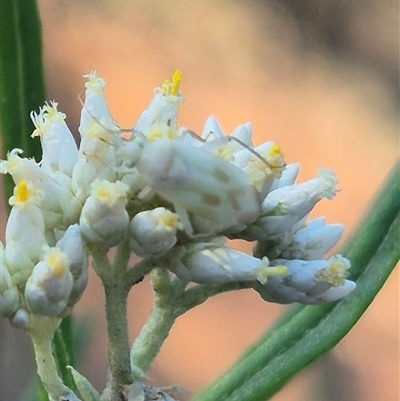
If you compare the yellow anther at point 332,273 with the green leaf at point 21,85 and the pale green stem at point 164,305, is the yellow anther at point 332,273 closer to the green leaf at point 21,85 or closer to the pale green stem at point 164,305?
the pale green stem at point 164,305

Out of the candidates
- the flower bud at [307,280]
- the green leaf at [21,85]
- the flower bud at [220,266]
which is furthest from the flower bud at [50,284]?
the green leaf at [21,85]

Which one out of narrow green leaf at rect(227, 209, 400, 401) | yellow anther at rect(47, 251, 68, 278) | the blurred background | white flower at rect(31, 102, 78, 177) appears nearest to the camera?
yellow anther at rect(47, 251, 68, 278)

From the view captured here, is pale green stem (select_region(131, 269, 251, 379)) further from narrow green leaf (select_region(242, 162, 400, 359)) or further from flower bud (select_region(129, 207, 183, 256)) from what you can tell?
narrow green leaf (select_region(242, 162, 400, 359))

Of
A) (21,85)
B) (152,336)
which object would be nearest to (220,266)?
(152,336)

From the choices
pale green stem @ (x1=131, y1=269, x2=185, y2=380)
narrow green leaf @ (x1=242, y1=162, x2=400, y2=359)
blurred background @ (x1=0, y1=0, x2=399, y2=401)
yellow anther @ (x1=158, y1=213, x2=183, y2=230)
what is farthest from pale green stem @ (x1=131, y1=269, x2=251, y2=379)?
blurred background @ (x1=0, y1=0, x2=399, y2=401)

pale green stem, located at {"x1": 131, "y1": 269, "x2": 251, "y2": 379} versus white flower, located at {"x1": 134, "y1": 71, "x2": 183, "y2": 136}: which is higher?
white flower, located at {"x1": 134, "y1": 71, "x2": 183, "y2": 136}

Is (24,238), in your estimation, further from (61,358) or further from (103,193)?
(61,358)

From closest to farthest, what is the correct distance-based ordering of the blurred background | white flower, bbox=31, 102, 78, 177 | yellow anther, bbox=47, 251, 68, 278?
yellow anther, bbox=47, 251, 68, 278
white flower, bbox=31, 102, 78, 177
the blurred background
